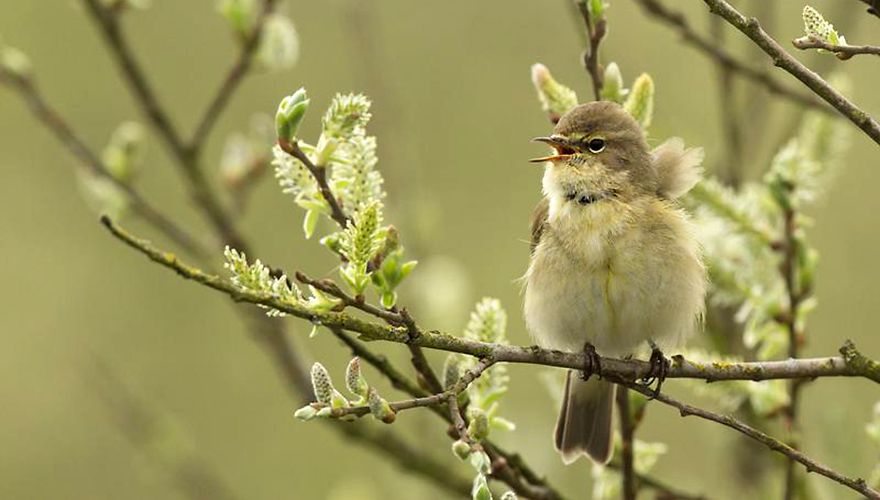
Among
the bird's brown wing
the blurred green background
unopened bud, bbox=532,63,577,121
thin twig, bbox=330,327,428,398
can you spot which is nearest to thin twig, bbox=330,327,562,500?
thin twig, bbox=330,327,428,398

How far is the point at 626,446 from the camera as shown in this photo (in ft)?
10.1

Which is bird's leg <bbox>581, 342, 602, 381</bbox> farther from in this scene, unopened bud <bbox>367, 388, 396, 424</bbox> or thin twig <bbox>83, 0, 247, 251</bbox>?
thin twig <bbox>83, 0, 247, 251</bbox>

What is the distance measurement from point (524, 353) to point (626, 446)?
808mm

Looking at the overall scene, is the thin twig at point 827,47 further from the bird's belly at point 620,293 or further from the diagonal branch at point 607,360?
the bird's belly at point 620,293

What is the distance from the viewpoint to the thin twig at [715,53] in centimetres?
345

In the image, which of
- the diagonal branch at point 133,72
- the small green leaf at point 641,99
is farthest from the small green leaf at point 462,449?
the diagonal branch at point 133,72

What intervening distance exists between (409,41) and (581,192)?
4.90 m

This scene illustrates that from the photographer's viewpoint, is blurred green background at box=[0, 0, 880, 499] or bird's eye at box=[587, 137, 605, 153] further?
blurred green background at box=[0, 0, 880, 499]

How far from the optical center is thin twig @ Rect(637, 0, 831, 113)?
11.3 ft

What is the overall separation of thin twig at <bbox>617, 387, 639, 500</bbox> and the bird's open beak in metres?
0.80

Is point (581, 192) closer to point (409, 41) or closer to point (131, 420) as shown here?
point (131, 420)

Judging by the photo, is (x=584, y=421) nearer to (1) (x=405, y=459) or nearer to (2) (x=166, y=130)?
(1) (x=405, y=459)

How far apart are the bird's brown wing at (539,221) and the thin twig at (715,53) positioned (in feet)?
2.05

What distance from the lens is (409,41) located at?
8.38 meters
